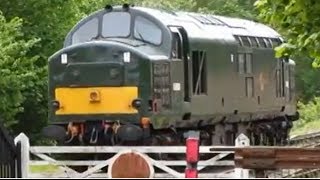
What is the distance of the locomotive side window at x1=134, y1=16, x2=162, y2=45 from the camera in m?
19.4

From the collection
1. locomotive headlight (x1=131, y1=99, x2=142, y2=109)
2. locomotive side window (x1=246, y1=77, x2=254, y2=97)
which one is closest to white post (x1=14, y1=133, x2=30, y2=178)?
locomotive headlight (x1=131, y1=99, x2=142, y2=109)

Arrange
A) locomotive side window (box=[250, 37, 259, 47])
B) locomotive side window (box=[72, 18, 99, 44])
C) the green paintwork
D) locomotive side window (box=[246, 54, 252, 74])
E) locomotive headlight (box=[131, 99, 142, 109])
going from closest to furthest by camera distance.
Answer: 1. locomotive headlight (box=[131, 99, 142, 109])
2. the green paintwork
3. locomotive side window (box=[72, 18, 99, 44])
4. locomotive side window (box=[246, 54, 252, 74])
5. locomotive side window (box=[250, 37, 259, 47])

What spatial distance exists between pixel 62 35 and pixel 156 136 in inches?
446

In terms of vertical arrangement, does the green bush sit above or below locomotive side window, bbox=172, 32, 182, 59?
below

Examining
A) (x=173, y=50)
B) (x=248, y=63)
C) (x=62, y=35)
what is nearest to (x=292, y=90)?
(x=248, y=63)

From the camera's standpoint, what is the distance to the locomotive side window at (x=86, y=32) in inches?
788

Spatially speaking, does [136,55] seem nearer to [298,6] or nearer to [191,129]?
[191,129]

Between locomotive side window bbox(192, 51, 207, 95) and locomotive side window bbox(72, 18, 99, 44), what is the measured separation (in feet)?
6.90

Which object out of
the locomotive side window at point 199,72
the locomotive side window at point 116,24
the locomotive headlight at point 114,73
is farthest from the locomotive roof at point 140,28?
the locomotive headlight at point 114,73

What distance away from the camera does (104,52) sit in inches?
735

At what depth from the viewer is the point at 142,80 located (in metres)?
18.4

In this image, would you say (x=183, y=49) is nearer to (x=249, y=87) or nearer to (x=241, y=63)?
(x=241, y=63)

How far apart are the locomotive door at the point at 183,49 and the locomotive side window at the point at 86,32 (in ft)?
5.38

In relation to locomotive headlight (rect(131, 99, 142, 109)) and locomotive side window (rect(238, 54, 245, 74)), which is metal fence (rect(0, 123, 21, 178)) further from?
locomotive side window (rect(238, 54, 245, 74))
